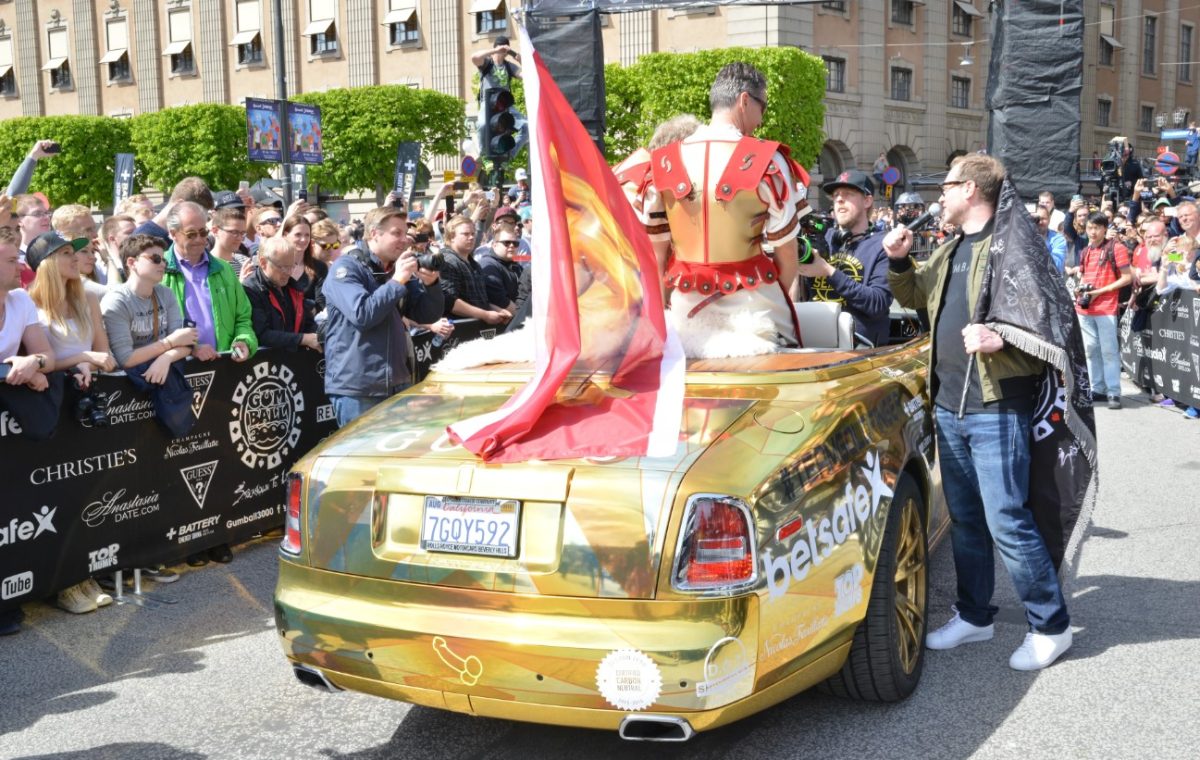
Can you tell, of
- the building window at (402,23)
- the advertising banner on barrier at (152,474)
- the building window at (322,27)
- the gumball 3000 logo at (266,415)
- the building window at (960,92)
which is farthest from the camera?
the building window at (322,27)

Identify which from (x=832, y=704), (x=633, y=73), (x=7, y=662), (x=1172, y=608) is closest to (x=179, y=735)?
(x=7, y=662)

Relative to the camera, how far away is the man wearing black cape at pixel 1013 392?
4305 mm

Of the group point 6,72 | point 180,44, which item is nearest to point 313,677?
point 180,44

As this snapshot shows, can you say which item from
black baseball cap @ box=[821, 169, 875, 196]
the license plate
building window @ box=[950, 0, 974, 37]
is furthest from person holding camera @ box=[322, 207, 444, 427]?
building window @ box=[950, 0, 974, 37]

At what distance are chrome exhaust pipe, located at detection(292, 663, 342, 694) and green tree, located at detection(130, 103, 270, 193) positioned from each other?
43245mm

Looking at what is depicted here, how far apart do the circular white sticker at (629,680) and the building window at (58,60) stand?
200 feet

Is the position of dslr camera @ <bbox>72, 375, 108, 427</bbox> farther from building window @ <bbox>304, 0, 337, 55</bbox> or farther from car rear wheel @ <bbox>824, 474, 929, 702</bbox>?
building window @ <bbox>304, 0, 337, 55</bbox>

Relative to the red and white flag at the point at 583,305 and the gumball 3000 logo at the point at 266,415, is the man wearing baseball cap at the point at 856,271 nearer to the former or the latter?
the red and white flag at the point at 583,305

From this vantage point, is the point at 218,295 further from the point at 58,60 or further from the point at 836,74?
the point at 58,60

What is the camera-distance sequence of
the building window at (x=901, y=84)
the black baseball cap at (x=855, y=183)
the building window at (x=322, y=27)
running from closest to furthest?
the black baseball cap at (x=855, y=183) < the building window at (x=901, y=84) < the building window at (x=322, y=27)

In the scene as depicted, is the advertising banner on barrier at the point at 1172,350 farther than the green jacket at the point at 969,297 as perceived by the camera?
Yes

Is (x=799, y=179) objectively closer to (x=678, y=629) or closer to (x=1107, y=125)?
(x=678, y=629)

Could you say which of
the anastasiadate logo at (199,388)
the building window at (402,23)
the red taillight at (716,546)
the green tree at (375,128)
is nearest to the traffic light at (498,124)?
the anastasiadate logo at (199,388)

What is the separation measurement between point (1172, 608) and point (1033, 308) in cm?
186
